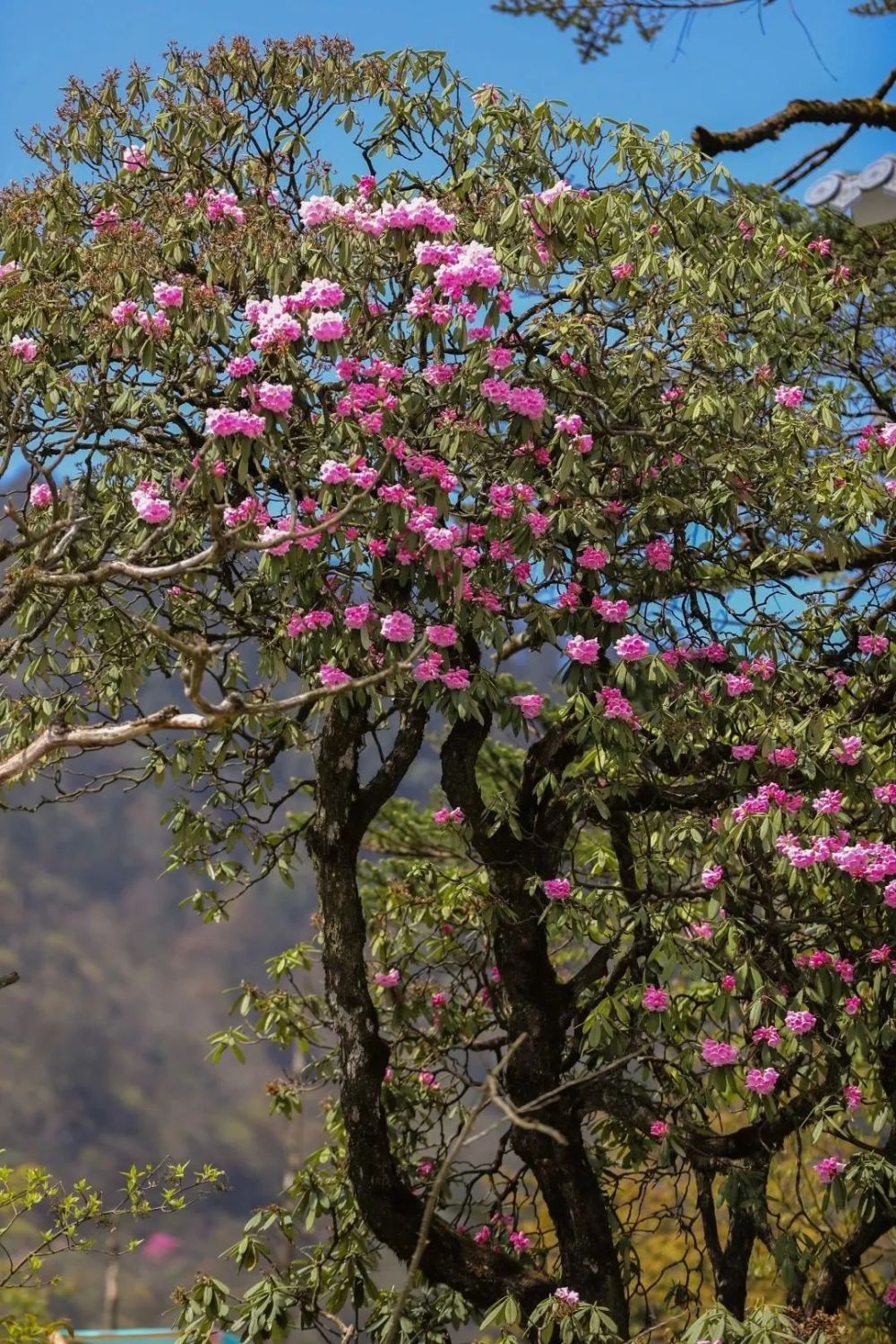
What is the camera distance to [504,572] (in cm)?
359

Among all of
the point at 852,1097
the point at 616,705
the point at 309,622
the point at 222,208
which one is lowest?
the point at 852,1097

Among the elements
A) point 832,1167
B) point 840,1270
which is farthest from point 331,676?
point 840,1270

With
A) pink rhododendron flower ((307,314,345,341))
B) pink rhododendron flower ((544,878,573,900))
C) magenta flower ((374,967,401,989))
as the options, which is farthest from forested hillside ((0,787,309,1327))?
pink rhododendron flower ((307,314,345,341))

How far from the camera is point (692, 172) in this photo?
3797 mm

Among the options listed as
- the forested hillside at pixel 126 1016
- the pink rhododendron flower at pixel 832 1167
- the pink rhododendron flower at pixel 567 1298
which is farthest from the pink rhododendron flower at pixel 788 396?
the forested hillside at pixel 126 1016

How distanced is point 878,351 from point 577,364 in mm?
2327

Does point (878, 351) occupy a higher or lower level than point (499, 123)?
higher

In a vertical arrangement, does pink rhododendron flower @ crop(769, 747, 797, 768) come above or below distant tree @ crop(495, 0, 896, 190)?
below

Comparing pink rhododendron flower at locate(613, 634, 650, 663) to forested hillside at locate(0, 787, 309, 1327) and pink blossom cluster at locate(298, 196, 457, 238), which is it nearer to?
pink blossom cluster at locate(298, 196, 457, 238)

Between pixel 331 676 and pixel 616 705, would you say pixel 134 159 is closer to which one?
pixel 331 676

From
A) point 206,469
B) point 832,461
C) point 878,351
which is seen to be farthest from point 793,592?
point 878,351

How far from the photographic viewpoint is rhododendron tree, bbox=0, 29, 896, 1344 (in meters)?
3.49

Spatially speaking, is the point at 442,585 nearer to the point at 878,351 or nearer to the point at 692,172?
the point at 692,172

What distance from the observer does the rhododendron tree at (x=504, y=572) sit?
3.49 metres
